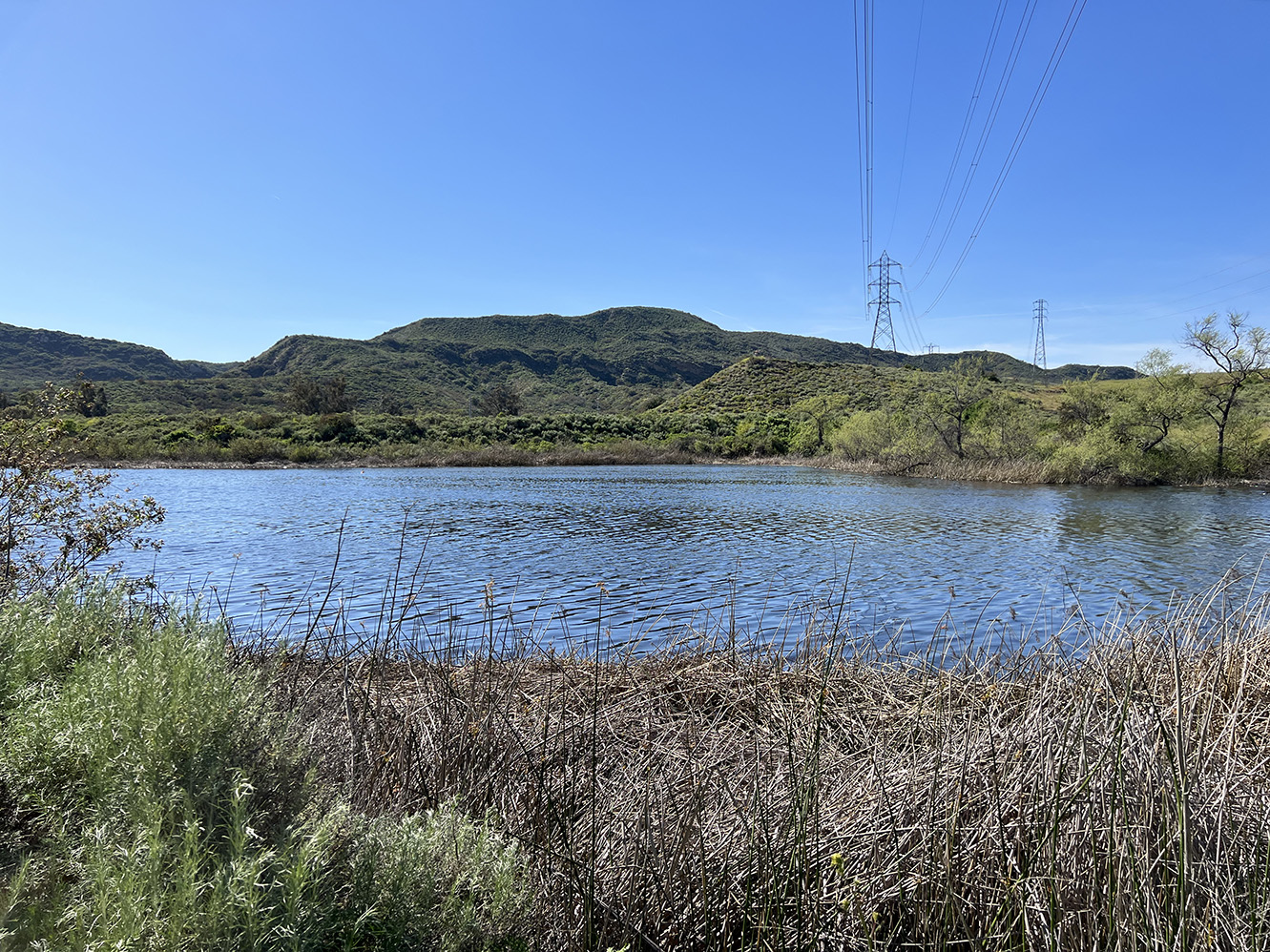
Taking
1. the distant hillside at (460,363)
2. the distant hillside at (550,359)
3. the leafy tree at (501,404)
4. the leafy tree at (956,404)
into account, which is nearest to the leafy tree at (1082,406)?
the leafy tree at (956,404)

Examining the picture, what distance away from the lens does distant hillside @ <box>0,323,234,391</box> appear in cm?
12062

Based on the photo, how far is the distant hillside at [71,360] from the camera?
4749 inches

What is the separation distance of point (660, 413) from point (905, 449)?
53391mm

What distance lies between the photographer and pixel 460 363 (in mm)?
159875

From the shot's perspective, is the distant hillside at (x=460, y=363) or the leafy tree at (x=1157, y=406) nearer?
the leafy tree at (x=1157, y=406)

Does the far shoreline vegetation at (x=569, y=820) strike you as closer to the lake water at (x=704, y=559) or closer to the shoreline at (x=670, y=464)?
the lake water at (x=704, y=559)

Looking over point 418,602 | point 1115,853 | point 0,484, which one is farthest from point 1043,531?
point 0,484

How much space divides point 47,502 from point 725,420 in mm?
86848

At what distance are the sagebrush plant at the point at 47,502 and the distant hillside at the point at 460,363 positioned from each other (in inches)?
3819

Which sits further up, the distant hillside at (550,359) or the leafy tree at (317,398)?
the distant hillside at (550,359)

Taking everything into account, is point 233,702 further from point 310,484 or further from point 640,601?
point 310,484

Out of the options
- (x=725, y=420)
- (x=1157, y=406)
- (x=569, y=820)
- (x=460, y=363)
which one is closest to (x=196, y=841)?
(x=569, y=820)

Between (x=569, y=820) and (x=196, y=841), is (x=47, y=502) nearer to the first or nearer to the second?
(x=569, y=820)

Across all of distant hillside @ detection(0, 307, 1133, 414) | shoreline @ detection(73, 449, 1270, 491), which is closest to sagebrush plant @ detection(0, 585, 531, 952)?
shoreline @ detection(73, 449, 1270, 491)
